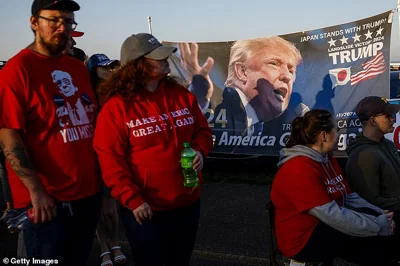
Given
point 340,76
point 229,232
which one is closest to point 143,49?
point 229,232

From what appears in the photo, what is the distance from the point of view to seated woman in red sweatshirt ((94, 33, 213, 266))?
260 centimetres

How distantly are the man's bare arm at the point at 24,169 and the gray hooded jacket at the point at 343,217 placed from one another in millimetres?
1451

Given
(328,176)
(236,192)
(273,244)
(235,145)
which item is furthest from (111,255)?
(235,145)

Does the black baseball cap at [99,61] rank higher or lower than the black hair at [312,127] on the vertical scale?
higher

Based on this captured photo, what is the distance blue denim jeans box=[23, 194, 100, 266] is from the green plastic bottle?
51 cm

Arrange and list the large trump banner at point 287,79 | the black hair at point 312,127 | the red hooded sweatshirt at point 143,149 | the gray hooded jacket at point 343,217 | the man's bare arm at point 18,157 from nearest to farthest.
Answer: the man's bare arm at point 18,157, the red hooded sweatshirt at point 143,149, the gray hooded jacket at point 343,217, the black hair at point 312,127, the large trump banner at point 287,79

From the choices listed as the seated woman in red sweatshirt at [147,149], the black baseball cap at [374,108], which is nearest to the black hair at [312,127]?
the black baseball cap at [374,108]

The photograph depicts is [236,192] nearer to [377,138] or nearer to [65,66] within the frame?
[377,138]

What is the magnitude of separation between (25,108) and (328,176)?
1774 millimetres

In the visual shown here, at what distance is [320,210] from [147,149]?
3.40 feet

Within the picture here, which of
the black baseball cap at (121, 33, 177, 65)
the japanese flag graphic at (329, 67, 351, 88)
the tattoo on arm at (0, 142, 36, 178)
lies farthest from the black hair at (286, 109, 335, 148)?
the japanese flag graphic at (329, 67, 351, 88)

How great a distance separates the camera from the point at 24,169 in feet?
7.70

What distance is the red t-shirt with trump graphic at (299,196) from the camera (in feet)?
9.48

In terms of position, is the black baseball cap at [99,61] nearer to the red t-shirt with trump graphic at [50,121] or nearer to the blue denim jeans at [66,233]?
the red t-shirt with trump graphic at [50,121]
